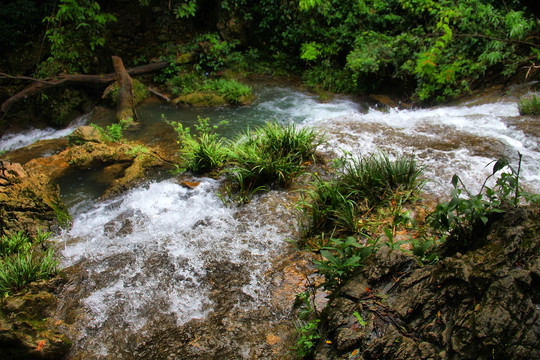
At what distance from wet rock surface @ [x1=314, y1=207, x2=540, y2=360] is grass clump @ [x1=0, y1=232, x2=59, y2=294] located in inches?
121

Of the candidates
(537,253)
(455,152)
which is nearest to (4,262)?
(537,253)

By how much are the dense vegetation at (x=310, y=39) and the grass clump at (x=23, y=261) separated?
693 centimetres

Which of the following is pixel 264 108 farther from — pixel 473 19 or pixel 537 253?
pixel 537 253

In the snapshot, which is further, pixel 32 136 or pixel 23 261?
pixel 32 136

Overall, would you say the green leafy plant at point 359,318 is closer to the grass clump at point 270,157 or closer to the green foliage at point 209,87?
the grass clump at point 270,157

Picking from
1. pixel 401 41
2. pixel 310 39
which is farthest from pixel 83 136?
pixel 401 41

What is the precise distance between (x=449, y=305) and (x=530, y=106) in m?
5.88

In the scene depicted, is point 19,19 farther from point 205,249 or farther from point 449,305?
point 449,305

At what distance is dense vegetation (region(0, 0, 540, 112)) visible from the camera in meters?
6.96

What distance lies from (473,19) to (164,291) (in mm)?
8597

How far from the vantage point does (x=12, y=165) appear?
4.28m

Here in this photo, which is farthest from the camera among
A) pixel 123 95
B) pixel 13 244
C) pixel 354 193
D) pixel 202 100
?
pixel 202 100

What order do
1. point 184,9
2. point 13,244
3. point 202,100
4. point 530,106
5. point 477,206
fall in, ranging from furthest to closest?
point 184,9 < point 202,100 < point 530,106 < point 13,244 < point 477,206

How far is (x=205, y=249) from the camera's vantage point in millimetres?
3709
